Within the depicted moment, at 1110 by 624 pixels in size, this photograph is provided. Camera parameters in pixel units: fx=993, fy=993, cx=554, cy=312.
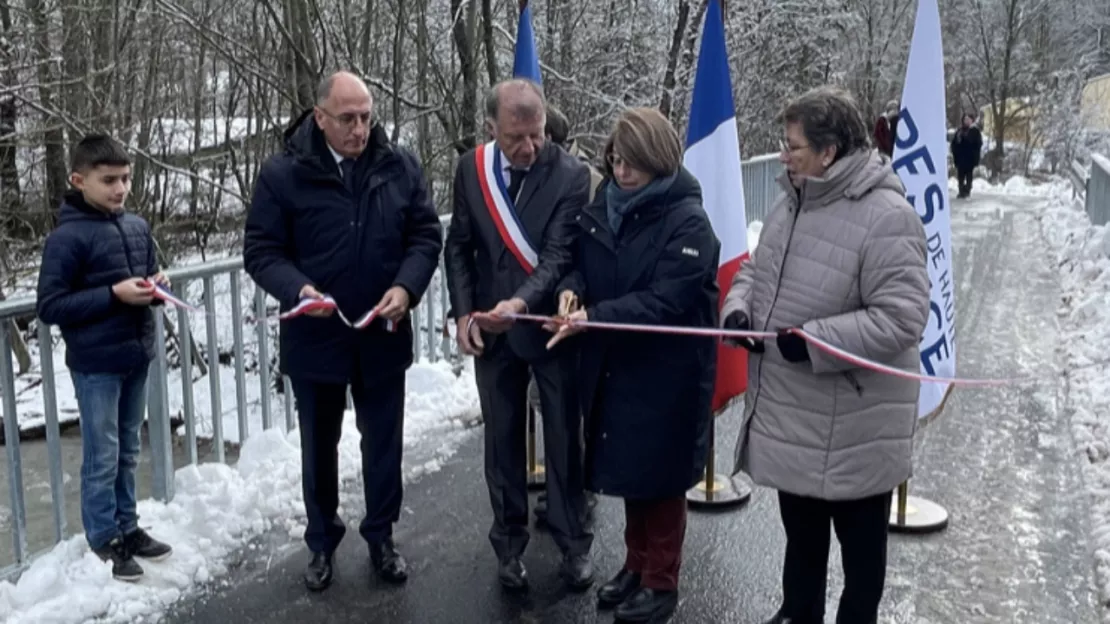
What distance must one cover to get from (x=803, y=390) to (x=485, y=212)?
1.46 m

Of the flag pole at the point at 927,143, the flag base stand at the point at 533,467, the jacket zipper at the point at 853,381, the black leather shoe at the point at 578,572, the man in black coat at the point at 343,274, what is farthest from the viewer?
the flag base stand at the point at 533,467

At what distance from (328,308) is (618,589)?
5.26 feet

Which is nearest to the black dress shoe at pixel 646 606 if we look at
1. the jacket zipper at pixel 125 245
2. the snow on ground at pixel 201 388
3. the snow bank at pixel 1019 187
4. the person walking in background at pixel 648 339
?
the person walking in background at pixel 648 339

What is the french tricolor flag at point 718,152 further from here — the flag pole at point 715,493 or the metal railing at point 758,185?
the metal railing at point 758,185

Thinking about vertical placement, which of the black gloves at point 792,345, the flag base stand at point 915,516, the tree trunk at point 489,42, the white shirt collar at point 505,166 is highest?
the tree trunk at point 489,42

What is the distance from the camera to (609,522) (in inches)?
192

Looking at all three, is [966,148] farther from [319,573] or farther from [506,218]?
[319,573]

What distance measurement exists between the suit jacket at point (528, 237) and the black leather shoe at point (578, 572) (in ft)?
2.89

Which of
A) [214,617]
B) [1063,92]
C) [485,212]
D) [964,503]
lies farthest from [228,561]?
[1063,92]

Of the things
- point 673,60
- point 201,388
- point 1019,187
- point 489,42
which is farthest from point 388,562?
point 1019,187

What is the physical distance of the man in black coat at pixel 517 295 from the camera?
153 inches

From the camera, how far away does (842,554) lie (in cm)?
340

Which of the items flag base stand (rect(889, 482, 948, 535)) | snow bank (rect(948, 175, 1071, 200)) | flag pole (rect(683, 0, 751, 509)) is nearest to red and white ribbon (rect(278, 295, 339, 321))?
flag pole (rect(683, 0, 751, 509))

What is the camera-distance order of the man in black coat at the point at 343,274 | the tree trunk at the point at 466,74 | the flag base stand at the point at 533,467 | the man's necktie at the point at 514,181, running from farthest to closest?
the tree trunk at the point at 466,74
the flag base stand at the point at 533,467
the man's necktie at the point at 514,181
the man in black coat at the point at 343,274
